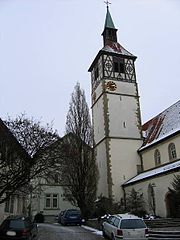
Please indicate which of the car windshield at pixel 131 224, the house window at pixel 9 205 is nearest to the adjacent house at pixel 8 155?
the car windshield at pixel 131 224

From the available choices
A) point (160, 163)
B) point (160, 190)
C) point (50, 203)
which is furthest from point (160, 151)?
point (50, 203)

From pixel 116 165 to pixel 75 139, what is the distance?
24.7 ft

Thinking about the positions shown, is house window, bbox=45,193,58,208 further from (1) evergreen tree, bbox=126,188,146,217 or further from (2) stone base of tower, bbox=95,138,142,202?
(1) evergreen tree, bbox=126,188,146,217

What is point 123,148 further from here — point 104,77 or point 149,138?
point 104,77

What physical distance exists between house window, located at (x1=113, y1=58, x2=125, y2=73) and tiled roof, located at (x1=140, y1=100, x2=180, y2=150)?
27.3 feet

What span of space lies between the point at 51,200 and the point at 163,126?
20815 millimetres

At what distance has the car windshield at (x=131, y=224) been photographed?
1408 cm

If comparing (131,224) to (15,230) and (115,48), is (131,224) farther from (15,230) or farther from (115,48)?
(115,48)

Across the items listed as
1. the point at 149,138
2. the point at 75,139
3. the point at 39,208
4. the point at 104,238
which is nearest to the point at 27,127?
the point at 104,238

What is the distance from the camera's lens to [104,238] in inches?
675

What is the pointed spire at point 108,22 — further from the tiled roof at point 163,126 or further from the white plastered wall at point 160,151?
the white plastered wall at point 160,151

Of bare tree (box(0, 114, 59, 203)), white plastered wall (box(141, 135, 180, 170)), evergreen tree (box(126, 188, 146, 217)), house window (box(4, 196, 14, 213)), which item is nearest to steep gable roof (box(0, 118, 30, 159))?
bare tree (box(0, 114, 59, 203))

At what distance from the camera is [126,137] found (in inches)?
1451

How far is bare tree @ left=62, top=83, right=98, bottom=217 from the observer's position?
28672 mm
